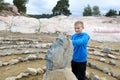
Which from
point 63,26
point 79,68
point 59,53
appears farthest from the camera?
point 63,26

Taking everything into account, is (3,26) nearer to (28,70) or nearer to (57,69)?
(28,70)

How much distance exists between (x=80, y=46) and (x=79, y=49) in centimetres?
7

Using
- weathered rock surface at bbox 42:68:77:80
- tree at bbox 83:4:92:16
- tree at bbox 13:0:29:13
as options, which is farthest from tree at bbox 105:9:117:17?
weathered rock surface at bbox 42:68:77:80

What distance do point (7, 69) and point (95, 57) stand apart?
4.45 meters

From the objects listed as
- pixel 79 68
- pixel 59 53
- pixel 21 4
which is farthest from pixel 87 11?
pixel 59 53

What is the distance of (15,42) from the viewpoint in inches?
675

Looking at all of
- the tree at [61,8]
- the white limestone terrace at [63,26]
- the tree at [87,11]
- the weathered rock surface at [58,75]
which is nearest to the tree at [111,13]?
the tree at [87,11]

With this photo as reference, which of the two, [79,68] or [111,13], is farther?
[111,13]

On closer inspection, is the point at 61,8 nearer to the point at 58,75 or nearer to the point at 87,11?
the point at 87,11

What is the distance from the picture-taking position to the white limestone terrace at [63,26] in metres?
22.5

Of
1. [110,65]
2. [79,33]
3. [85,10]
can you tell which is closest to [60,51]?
[79,33]

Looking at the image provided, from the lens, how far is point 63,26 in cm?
2336

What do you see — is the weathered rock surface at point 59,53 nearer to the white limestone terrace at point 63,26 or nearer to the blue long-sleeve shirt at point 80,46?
Result: the blue long-sleeve shirt at point 80,46

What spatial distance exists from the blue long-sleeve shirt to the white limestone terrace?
1421 centimetres
